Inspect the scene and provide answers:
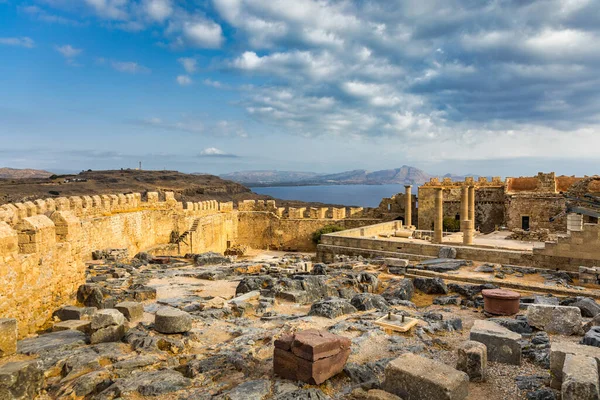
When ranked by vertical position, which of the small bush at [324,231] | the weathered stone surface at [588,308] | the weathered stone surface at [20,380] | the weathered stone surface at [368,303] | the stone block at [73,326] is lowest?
the small bush at [324,231]

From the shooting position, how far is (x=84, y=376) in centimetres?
552

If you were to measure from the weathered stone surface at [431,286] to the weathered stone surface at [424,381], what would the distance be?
22.7 feet

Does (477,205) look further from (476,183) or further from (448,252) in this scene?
(448,252)

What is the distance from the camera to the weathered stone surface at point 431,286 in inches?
466

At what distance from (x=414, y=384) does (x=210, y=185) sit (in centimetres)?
8335

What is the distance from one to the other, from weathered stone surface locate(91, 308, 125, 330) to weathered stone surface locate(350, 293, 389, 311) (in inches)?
204

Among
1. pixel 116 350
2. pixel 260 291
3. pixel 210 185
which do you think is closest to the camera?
pixel 116 350

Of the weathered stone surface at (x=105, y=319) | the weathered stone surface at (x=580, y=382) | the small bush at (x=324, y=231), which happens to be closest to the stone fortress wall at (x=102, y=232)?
the small bush at (x=324, y=231)

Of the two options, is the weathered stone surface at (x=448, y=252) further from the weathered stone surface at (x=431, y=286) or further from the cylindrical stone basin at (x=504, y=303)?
the cylindrical stone basin at (x=504, y=303)

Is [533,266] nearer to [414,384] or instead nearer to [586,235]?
[586,235]

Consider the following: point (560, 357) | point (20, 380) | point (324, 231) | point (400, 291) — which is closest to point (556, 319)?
point (560, 357)

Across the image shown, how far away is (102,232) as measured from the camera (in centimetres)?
1692

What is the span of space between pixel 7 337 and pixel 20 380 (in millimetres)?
1285

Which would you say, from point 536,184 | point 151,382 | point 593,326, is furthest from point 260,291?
point 536,184
